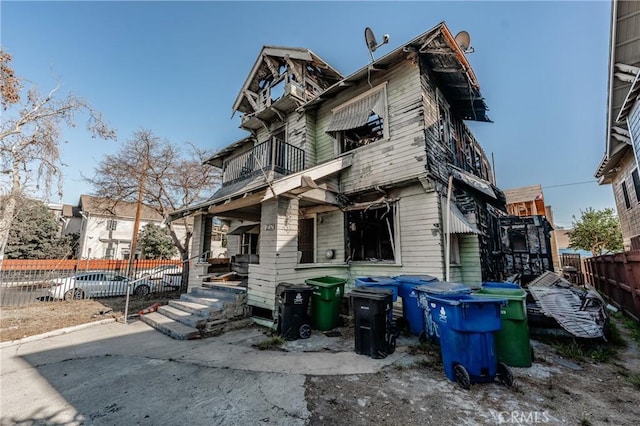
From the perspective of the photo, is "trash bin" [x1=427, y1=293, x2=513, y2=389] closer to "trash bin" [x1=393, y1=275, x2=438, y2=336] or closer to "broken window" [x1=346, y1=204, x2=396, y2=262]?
"trash bin" [x1=393, y1=275, x2=438, y2=336]

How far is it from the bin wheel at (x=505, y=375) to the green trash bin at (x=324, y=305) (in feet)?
10.4

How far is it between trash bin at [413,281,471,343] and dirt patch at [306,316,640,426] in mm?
759

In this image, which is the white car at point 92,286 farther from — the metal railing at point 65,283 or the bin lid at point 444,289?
the bin lid at point 444,289

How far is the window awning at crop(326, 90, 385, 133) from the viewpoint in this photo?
755cm

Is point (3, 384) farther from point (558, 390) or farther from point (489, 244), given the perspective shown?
point (489, 244)

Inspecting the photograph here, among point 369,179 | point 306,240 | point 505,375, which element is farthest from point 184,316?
point 505,375

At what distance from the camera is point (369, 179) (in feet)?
24.5

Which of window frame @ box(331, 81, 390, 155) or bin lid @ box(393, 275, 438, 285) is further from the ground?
window frame @ box(331, 81, 390, 155)

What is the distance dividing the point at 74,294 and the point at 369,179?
13.2 metres

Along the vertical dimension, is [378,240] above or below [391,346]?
above

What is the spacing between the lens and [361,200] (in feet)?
25.5

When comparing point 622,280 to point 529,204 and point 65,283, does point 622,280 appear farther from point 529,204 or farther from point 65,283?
point 65,283

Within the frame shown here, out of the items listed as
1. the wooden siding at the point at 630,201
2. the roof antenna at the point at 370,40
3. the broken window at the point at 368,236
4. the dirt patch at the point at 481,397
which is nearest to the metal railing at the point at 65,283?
the broken window at the point at 368,236

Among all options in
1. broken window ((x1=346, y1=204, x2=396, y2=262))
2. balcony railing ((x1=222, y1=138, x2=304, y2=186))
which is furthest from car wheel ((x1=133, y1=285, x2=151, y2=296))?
broken window ((x1=346, y1=204, x2=396, y2=262))
